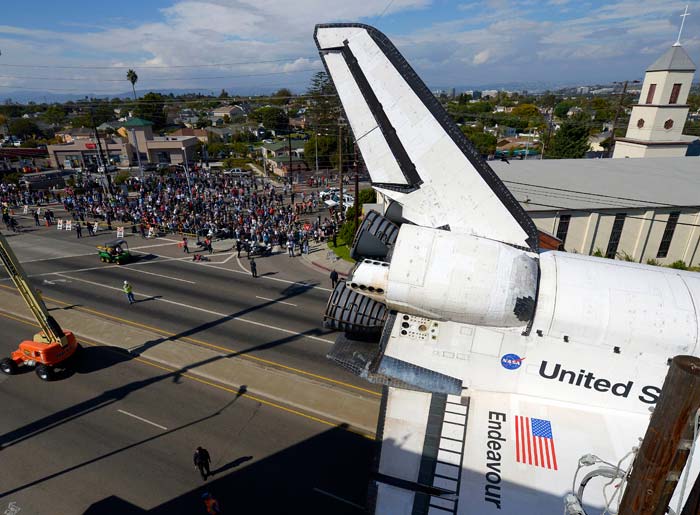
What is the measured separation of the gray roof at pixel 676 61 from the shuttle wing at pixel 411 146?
46605mm

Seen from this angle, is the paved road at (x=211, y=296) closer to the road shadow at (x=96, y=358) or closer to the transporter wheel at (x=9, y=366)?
the road shadow at (x=96, y=358)

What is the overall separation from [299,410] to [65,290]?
20764mm

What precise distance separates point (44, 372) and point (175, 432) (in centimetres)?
760

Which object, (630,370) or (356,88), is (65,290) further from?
(630,370)

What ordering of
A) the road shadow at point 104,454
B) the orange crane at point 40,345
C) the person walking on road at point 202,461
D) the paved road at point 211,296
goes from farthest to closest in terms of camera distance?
→ the paved road at point 211,296, the orange crane at point 40,345, the road shadow at point 104,454, the person walking on road at point 202,461

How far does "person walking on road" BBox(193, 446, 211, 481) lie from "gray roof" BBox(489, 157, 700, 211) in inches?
1017

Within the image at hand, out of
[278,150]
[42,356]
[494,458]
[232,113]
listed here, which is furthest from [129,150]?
[232,113]

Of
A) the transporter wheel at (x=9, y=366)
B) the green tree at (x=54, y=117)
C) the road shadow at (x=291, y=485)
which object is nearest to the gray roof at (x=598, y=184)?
the road shadow at (x=291, y=485)

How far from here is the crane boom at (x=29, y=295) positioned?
14.8m

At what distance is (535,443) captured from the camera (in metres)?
7.72

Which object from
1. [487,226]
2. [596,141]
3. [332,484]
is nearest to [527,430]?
[487,226]

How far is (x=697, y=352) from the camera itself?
25.8 ft

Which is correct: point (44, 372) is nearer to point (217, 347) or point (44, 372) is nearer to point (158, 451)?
point (217, 347)

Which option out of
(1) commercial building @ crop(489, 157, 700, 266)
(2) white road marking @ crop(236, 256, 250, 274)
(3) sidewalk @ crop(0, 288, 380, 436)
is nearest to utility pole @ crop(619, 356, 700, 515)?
(3) sidewalk @ crop(0, 288, 380, 436)
